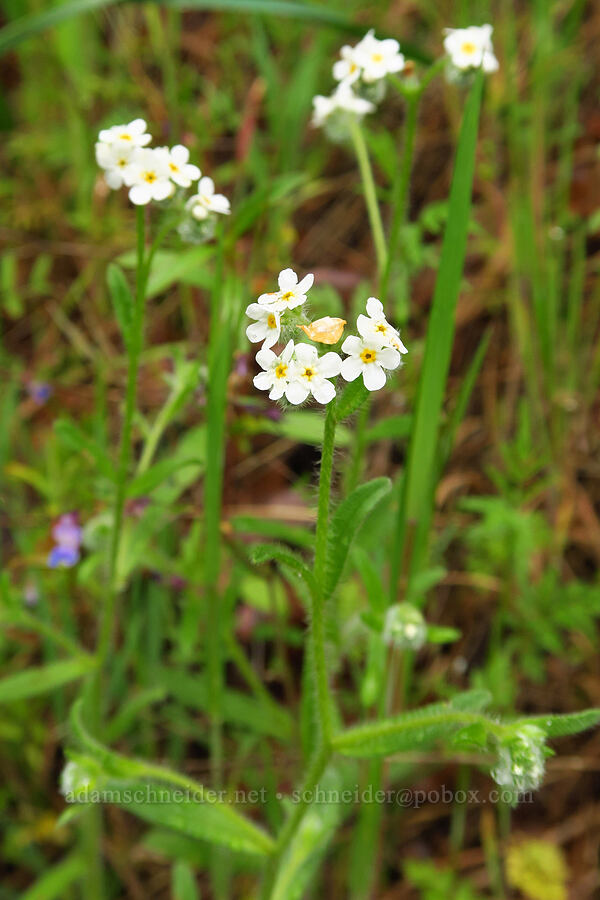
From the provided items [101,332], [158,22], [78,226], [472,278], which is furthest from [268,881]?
[158,22]

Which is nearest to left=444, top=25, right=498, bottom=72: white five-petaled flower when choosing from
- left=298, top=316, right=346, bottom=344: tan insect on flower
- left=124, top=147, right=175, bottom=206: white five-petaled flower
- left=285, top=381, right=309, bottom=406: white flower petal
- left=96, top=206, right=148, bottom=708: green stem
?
left=124, top=147, right=175, bottom=206: white five-petaled flower

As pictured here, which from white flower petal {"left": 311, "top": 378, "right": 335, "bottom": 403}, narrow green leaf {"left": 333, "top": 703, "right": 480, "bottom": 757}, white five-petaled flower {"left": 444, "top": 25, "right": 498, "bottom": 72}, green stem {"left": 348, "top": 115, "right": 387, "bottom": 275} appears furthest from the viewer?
green stem {"left": 348, "top": 115, "right": 387, "bottom": 275}

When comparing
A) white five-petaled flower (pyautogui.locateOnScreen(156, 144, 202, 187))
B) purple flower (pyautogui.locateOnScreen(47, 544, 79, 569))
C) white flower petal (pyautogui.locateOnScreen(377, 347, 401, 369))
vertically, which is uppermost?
Answer: white five-petaled flower (pyautogui.locateOnScreen(156, 144, 202, 187))

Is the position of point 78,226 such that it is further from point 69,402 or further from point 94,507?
point 94,507

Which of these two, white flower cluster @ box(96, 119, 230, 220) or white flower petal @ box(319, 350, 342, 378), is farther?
white flower cluster @ box(96, 119, 230, 220)

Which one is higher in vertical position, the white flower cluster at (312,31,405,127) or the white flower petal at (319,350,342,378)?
the white flower cluster at (312,31,405,127)

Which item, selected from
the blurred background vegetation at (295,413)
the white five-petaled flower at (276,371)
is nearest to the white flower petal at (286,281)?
the white five-petaled flower at (276,371)

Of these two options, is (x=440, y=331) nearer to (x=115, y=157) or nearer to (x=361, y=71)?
(x=361, y=71)

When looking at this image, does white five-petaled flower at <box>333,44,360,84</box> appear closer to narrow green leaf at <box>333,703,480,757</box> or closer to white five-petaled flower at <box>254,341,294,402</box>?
white five-petaled flower at <box>254,341,294,402</box>
